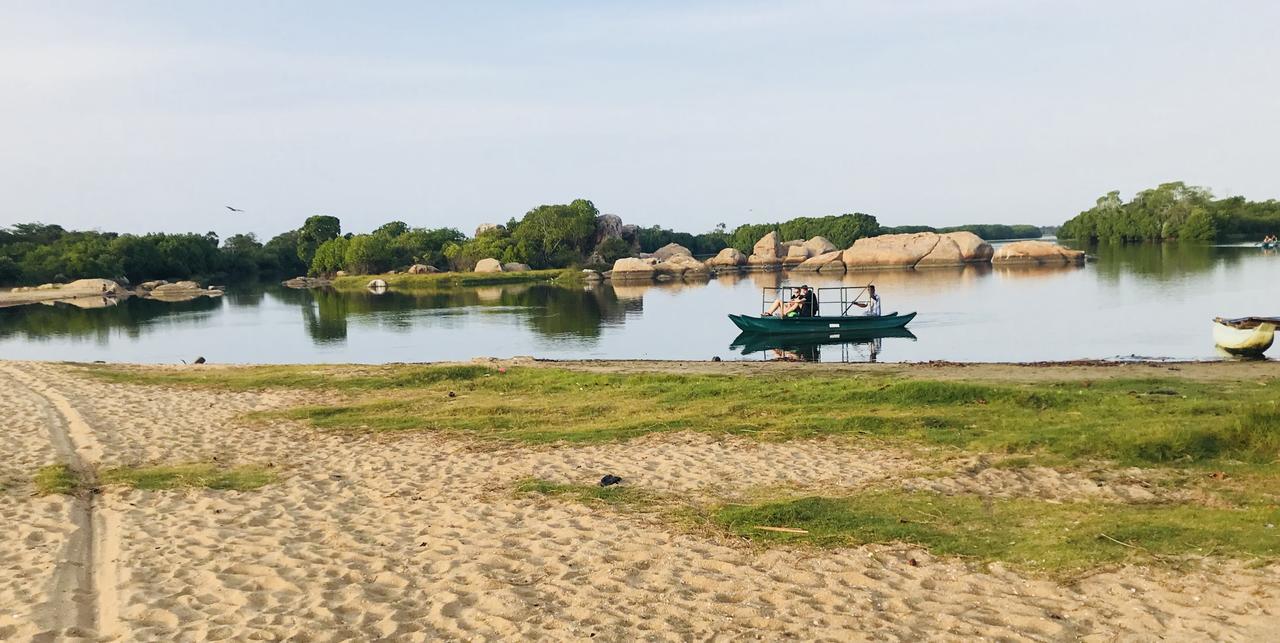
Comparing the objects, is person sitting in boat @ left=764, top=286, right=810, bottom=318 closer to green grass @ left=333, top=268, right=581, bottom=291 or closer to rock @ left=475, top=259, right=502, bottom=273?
green grass @ left=333, top=268, right=581, bottom=291

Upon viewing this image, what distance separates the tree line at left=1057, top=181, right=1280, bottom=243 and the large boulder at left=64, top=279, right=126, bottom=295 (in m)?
128

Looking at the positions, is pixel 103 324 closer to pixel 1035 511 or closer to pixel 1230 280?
pixel 1035 511

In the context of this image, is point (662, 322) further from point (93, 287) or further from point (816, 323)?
point (93, 287)

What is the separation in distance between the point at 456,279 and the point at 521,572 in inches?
3755

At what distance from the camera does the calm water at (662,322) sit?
1359 inches

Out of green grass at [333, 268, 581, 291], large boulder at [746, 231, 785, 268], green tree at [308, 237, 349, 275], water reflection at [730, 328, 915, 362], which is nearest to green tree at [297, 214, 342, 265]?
green tree at [308, 237, 349, 275]

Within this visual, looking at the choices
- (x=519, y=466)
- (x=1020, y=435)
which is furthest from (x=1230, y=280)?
(x=519, y=466)

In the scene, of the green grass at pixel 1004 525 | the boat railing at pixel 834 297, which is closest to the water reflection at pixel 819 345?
the boat railing at pixel 834 297

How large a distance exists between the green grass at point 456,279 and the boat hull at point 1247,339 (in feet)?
248

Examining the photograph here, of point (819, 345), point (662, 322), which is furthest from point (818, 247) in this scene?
point (819, 345)

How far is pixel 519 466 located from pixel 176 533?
4.31 m

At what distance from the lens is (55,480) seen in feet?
35.8

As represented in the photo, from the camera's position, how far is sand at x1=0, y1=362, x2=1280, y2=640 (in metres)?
6.59

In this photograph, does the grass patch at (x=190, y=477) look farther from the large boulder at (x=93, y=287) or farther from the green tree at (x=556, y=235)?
the green tree at (x=556, y=235)
